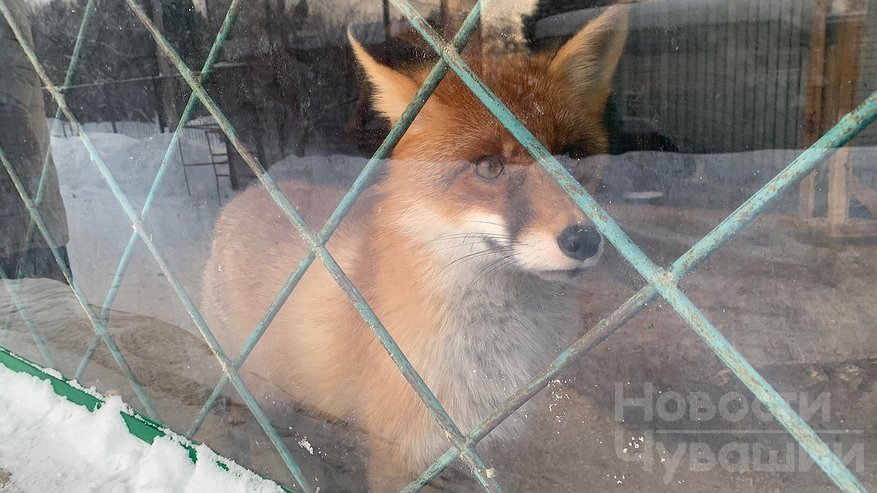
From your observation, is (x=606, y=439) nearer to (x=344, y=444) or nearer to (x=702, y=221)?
(x=702, y=221)

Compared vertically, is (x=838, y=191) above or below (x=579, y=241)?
above

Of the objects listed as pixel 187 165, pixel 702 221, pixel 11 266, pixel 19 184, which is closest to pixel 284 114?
pixel 187 165

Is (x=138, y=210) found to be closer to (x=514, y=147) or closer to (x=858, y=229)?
(x=514, y=147)

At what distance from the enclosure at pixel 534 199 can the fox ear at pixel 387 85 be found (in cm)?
1

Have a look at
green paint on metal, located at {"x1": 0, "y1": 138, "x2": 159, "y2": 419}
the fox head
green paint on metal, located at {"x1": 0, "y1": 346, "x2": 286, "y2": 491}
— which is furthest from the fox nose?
green paint on metal, located at {"x1": 0, "y1": 138, "x2": 159, "y2": 419}

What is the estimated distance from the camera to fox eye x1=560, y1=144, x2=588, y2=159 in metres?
0.84

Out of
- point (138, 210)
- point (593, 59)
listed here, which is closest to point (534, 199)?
point (593, 59)

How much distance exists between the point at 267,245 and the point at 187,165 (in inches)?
14.6

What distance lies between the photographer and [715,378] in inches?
30.4

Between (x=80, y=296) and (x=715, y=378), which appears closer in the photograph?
(x=715, y=378)

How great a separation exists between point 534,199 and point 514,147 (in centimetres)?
9

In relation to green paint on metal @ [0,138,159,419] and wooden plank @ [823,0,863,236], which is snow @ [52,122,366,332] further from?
wooden plank @ [823,0,863,236]

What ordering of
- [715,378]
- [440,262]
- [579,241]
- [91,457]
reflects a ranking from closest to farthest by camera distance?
[715,378]
[579,241]
[440,262]
[91,457]

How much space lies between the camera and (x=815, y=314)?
665 millimetres
